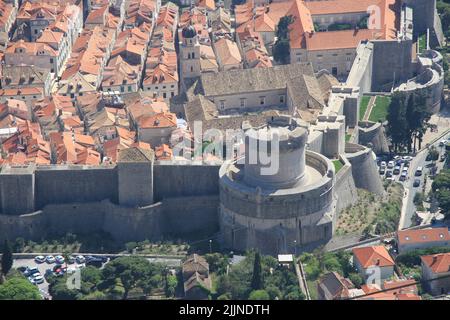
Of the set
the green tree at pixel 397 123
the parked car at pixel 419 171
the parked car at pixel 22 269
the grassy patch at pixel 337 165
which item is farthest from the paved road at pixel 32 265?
the green tree at pixel 397 123

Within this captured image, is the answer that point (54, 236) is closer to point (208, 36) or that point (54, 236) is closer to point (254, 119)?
point (254, 119)

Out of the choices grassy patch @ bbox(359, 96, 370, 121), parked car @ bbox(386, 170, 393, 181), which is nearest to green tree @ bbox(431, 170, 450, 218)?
parked car @ bbox(386, 170, 393, 181)

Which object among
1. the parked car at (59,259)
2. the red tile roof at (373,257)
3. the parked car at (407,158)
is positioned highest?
the parked car at (407,158)

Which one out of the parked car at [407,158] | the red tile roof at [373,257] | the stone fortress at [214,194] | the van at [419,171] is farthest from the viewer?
the parked car at [407,158]

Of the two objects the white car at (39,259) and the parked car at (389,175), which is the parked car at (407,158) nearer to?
the parked car at (389,175)

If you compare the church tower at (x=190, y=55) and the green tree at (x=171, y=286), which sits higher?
the church tower at (x=190, y=55)
